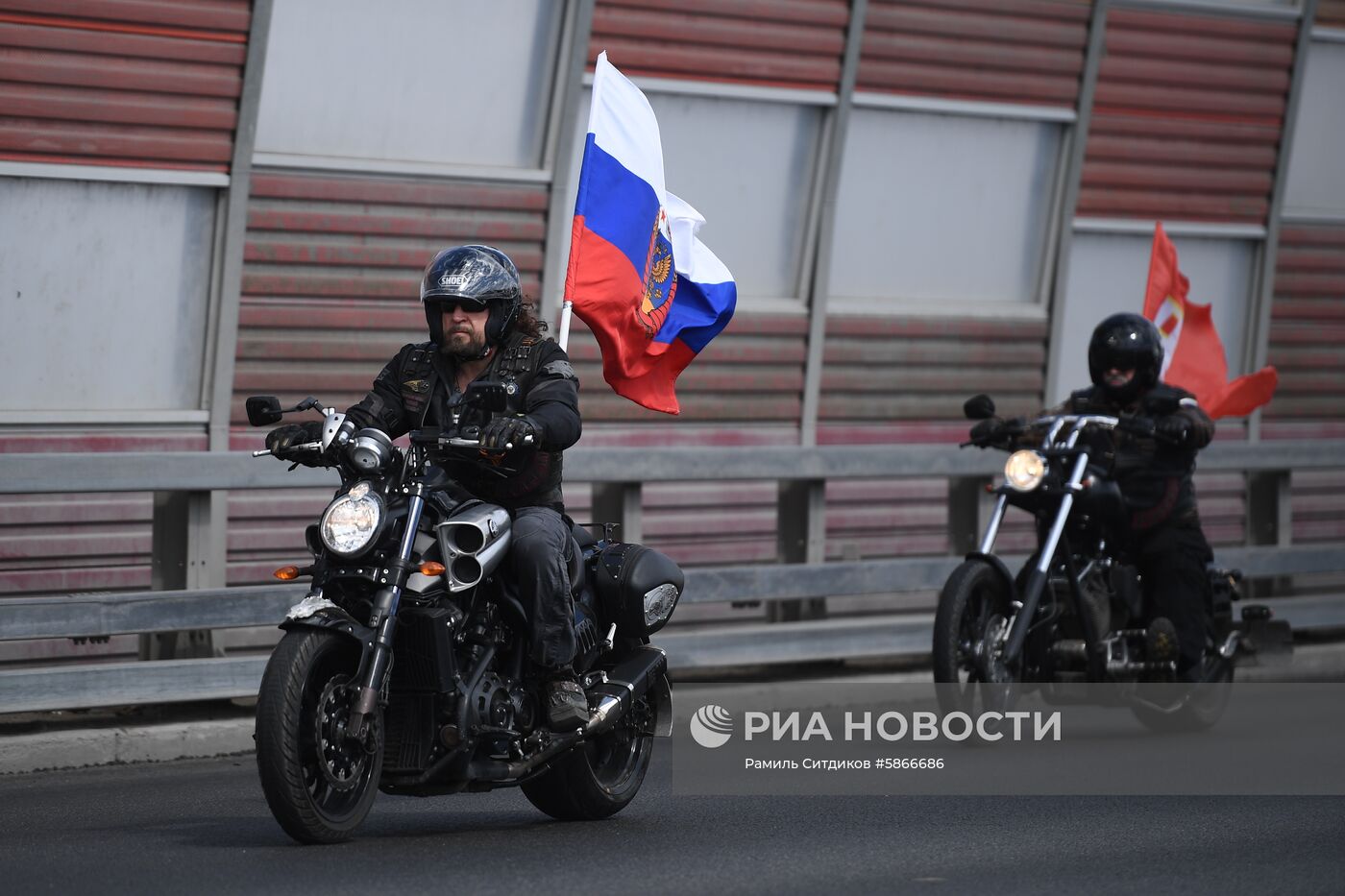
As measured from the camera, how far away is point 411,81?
39.6 feet

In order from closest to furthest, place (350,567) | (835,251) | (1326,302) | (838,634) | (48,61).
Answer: (350,567)
(48,61)
(838,634)
(835,251)
(1326,302)

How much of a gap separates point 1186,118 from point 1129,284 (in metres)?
1.24

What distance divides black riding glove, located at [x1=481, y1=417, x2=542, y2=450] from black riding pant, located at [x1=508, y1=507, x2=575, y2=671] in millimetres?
342

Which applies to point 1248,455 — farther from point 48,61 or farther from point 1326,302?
point 48,61

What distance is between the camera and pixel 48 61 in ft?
35.2

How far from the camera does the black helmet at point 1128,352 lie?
33.9ft

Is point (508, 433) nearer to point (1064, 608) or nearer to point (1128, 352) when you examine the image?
point (1064, 608)

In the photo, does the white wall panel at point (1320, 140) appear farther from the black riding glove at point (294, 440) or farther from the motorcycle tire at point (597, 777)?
the black riding glove at point (294, 440)

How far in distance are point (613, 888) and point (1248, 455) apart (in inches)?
328

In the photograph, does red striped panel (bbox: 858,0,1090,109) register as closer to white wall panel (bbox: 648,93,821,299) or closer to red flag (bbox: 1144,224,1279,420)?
white wall panel (bbox: 648,93,821,299)

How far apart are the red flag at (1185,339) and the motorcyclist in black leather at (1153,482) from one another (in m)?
2.04

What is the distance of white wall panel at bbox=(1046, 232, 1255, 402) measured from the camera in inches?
592

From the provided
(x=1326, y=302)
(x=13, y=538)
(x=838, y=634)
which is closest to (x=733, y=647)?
(x=838, y=634)

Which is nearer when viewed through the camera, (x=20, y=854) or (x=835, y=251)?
(x=20, y=854)
